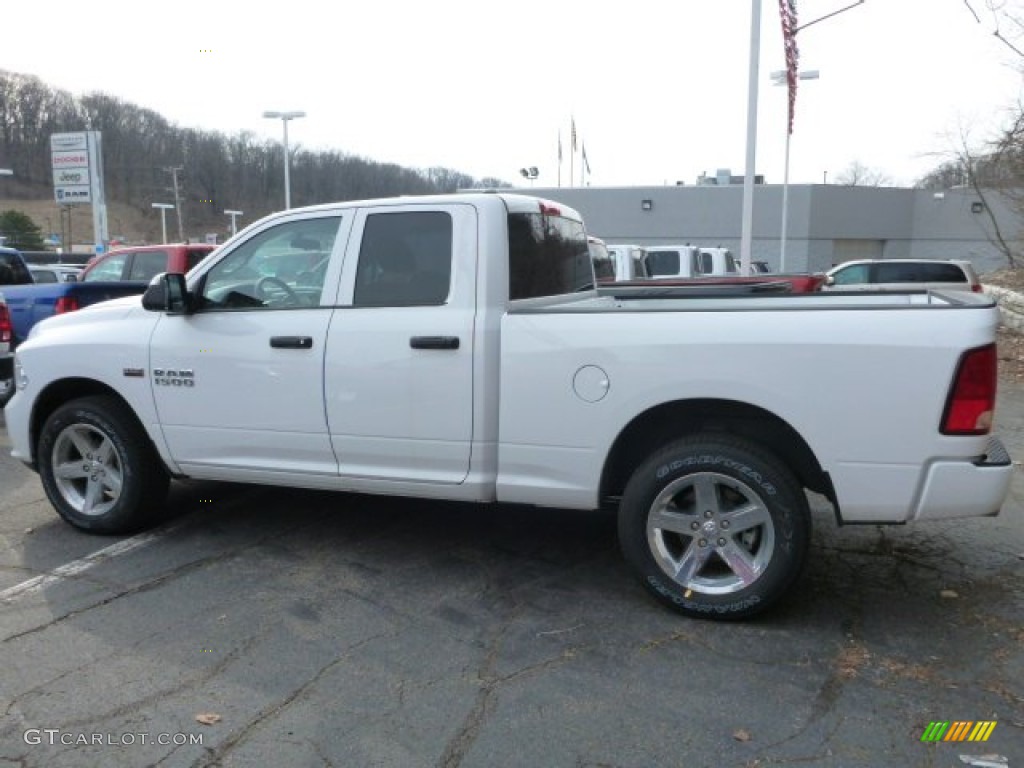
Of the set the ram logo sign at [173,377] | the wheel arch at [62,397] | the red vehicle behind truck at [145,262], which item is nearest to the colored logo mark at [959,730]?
the ram logo sign at [173,377]

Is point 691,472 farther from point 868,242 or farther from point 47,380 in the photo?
point 868,242

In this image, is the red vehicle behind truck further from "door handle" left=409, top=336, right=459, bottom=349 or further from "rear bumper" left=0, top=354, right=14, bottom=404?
"door handle" left=409, top=336, right=459, bottom=349

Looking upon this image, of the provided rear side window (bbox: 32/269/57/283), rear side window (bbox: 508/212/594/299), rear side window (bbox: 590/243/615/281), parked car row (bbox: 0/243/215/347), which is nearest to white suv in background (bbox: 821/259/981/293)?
rear side window (bbox: 590/243/615/281)

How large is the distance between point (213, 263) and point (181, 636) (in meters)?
2.13

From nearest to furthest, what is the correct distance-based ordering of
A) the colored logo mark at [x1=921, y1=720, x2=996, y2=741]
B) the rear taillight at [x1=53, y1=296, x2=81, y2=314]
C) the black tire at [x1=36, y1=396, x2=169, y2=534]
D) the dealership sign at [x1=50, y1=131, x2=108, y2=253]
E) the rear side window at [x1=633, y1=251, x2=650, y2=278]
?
the colored logo mark at [x1=921, y1=720, x2=996, y2=741] → the black tire at [x1=36, y1=396, x2=169, y2=534] → the rear taillight at [x1=53, y1=296, x2=81, y2=314] → the rear side window at [x1=633, y1=251, x2=650, y2=278] → the dealership sign at [x1=50, y1=131, x2=108, y2=253]

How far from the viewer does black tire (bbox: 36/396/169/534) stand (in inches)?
195

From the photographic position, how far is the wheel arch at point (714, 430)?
3.77 metres

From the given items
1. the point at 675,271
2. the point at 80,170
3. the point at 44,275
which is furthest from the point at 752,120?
the point at 80,170

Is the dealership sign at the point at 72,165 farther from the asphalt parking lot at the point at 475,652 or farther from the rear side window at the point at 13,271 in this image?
the asphalt parking lot at the point at 475,652

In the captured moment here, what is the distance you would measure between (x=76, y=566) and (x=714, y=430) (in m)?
3.55

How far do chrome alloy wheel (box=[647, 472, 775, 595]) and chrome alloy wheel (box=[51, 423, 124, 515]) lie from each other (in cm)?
331

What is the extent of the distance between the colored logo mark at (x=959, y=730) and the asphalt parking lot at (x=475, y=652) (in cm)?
3

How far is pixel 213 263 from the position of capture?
4.78 metres

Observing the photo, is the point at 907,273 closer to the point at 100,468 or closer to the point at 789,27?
the point at 789,27
